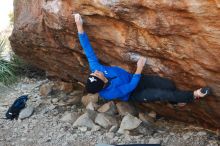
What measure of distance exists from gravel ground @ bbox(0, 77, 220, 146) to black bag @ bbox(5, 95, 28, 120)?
12cm

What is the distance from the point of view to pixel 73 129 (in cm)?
729

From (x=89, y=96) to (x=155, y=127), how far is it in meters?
1.56

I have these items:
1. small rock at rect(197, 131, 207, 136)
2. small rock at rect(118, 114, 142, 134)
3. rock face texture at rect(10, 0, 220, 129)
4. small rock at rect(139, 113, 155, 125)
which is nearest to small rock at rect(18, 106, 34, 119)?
rock face texture at rect(10, 0, 220, 129)

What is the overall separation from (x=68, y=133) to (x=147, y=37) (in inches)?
95.1

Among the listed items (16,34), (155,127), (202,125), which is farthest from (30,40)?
(202,125)

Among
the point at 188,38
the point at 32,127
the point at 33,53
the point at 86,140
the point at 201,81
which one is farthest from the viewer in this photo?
the point at 33,53

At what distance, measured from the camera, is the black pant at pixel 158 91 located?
5.95m

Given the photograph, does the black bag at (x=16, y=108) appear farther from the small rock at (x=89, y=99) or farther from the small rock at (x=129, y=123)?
the small rock at (x=129, y=123)

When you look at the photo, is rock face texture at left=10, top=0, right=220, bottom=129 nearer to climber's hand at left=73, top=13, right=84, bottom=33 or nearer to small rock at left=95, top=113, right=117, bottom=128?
climber's hand at left=73, top=13, right=84, bottom=33

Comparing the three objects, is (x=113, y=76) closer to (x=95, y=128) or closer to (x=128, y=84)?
(x=128, y=84)

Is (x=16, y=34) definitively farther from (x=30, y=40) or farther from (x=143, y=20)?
(x=143, y=20)

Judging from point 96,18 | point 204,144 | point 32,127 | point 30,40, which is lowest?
point 32,127

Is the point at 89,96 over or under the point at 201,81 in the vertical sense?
under

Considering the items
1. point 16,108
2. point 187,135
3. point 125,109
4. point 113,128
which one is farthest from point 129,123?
point 16,108
